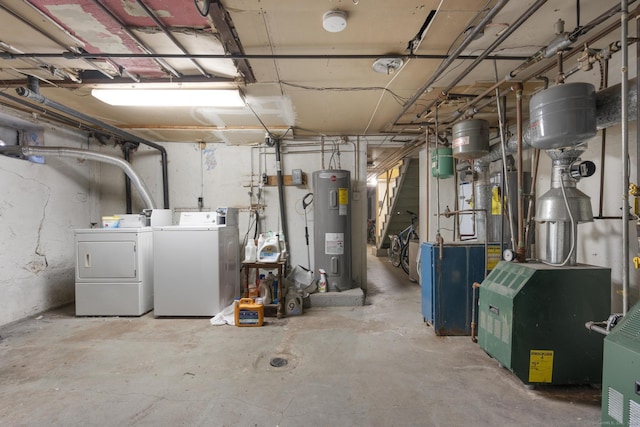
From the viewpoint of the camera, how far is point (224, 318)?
10.4ft

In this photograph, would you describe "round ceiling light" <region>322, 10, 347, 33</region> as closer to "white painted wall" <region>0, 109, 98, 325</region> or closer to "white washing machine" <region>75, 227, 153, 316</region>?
"white washing machine" <region>75, 227, 153, 316</region>

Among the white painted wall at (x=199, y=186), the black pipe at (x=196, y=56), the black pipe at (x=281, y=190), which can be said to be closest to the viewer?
the black pipe at (x=196, y=56)

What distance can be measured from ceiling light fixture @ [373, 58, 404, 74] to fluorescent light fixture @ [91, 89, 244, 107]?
1.27 m

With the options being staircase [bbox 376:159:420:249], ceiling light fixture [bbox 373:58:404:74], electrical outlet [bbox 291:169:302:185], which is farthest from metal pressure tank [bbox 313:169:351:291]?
staircase [bbox 376:159:420:249]

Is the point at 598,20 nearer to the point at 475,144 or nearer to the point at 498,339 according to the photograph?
the point at 475,144

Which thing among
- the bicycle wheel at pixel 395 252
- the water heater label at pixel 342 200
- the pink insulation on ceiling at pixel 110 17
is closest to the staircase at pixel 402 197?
the bicycle wheel at pixel 395 252

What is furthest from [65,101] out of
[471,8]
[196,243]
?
[471,8]

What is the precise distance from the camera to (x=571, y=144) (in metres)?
1.79

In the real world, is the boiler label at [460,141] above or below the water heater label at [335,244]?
above

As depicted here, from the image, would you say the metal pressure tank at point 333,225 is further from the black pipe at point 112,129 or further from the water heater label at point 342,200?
the black pipe at point 112,129

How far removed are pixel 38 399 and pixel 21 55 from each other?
2.42 m

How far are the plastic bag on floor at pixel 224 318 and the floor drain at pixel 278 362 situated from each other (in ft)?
3.11

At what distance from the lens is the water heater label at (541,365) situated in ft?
6.20

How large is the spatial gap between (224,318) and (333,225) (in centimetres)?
174
